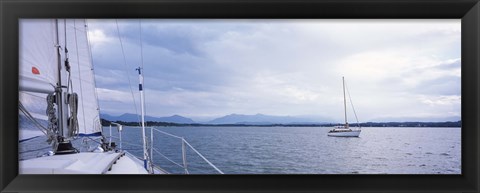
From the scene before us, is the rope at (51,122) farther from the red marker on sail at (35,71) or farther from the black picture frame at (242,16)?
the black picture frame at (242,16)

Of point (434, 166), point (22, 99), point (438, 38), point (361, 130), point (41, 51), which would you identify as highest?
point (438, 38)

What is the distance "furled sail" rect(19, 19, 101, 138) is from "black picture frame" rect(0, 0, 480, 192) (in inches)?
2.0

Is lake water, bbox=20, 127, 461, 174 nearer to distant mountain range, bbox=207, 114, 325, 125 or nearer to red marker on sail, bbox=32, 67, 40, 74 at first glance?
distant mountain range, bbox=207, 114, 325, 125

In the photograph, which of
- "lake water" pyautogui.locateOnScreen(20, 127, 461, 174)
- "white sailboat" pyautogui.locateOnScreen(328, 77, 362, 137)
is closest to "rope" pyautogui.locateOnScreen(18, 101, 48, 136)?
"lake water" pyautogui.locateOnScreen(20, 127, 461, 174)

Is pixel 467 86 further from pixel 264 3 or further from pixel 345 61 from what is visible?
pixel 345 61

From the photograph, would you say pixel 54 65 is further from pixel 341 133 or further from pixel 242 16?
pixel 341 133

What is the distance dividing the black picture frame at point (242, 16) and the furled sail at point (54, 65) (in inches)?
2.0

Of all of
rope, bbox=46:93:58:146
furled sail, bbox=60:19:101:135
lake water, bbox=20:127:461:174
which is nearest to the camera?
rope, bbox=46:93:58:146

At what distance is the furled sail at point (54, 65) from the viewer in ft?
3.94

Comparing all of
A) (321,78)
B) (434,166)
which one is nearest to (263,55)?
(321,78)

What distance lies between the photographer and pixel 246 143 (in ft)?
35.4

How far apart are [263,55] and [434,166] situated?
5313 millimetres

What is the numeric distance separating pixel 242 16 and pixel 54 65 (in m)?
1.36

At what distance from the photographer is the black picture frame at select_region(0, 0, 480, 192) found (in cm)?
103
